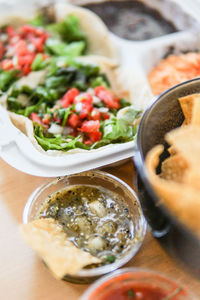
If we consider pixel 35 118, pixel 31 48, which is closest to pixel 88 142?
pixel 35 118

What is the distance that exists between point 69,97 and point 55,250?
0.79 metres

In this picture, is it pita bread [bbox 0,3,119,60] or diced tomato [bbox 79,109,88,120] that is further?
pita bread [bbox 0,3,119,60]

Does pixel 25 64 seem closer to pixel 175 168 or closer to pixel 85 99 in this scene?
pixel 85 99

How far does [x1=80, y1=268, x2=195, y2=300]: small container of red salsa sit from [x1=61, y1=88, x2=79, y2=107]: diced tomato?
2.78 ft

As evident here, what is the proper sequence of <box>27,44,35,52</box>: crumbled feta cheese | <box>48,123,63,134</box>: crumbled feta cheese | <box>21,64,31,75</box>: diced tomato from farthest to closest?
<box>27,44,35,52</box>: crumbled feta cheese, <box>21,64,31,75</box>: diced tomato, <box>48,123,63,134</box>: crumbled feta cheese

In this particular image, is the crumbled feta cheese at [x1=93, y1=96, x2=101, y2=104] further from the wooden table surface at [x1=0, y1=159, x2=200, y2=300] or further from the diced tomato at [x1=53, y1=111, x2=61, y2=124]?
the wooden table surface at [x1=0, y1=159, x2=200, y2=300]

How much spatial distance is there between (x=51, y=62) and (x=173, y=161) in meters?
0.99

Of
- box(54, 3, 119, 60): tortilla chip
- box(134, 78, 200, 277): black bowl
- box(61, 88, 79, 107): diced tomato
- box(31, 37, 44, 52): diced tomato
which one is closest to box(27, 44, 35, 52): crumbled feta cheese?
box(31, 37, 44, 52): diced tomato

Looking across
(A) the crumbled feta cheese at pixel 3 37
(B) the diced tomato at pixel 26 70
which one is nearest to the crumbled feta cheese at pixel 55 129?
(B) the diced tomato at pixel 26 70

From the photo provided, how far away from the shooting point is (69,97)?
1.60 metres

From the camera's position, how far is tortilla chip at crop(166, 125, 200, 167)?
33.6 inches

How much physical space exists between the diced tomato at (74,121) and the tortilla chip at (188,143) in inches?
25.7

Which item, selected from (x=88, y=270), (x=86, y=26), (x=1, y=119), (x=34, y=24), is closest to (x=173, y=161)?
(x=88, y=270)

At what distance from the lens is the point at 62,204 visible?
1.17 m
